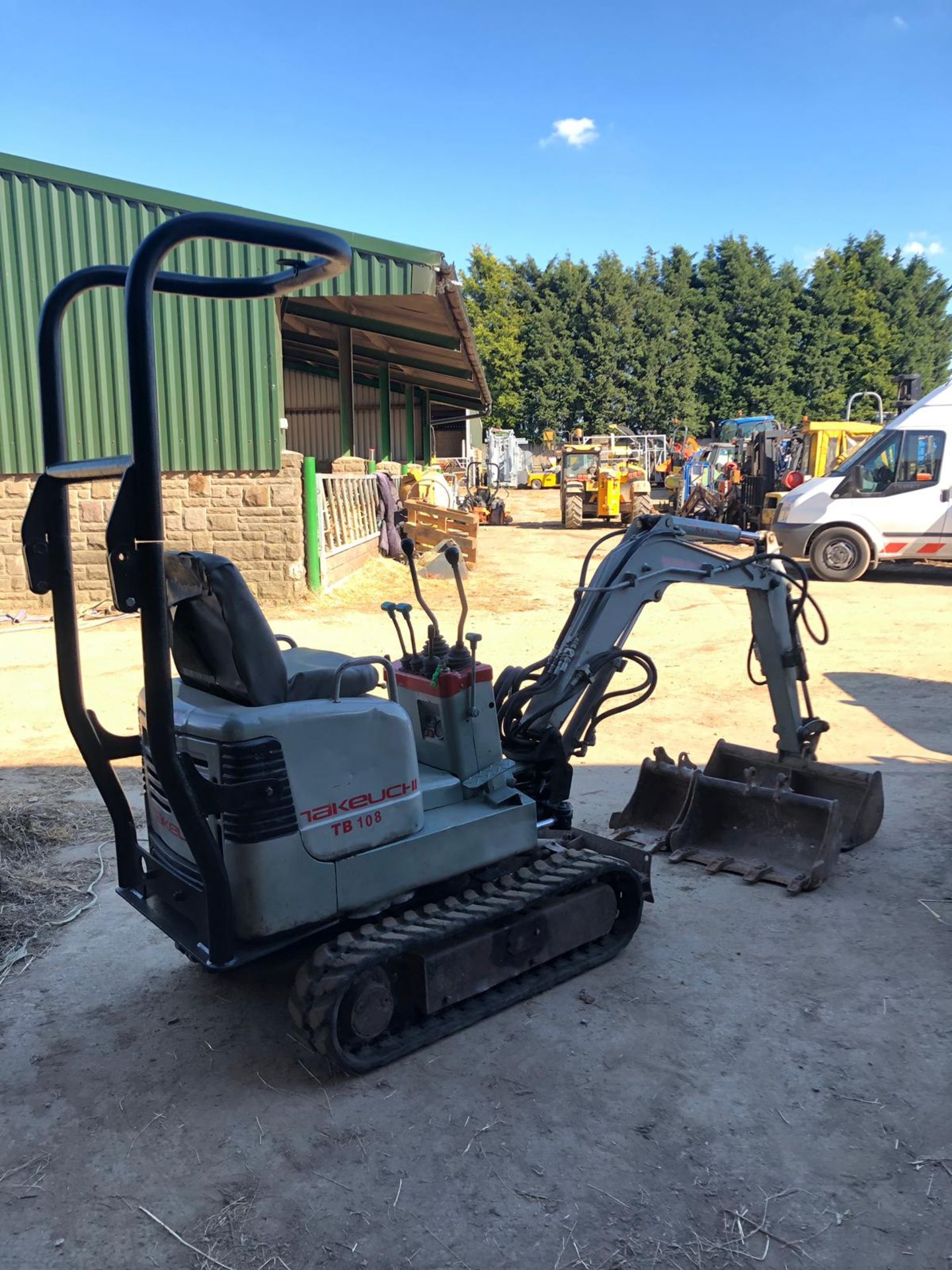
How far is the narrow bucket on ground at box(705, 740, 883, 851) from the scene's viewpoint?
18.1ft

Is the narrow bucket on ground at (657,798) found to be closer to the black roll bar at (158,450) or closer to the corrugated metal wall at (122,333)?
the black roll bar at (158,450)

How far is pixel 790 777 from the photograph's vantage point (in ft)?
18.6

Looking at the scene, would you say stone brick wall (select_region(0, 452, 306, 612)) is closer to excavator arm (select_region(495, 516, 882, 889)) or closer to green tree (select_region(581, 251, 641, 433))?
excavator arm (select_region(495, 516, 882, 889))

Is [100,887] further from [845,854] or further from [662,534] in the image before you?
[845,854]

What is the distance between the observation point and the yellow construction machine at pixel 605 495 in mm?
25734

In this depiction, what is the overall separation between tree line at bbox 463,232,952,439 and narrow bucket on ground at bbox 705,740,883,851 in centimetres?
4817

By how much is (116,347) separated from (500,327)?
138ft

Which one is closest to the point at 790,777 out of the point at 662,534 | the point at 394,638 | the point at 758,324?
the point at 662,534

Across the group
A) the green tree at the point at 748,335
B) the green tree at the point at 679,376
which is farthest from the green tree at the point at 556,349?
the green tree at the point at 748,335

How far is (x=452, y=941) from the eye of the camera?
378 cm

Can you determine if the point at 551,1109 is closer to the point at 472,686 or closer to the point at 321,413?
the point at 472,686

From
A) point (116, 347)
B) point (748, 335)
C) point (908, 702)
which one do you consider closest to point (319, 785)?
point (908, 702)

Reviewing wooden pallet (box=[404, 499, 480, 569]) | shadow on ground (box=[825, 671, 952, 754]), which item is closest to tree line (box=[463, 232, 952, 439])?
wooden pallet (box=[404, 499, 480, 569])

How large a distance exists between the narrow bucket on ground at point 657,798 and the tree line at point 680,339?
4822 centimetres
